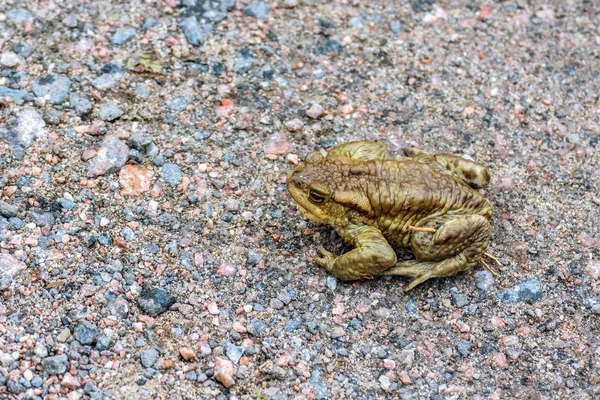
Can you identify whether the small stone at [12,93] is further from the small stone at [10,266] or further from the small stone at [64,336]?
the small stone at [64,336]

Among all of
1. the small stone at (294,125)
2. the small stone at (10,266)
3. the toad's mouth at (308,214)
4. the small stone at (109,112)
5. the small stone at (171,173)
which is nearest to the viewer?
the small stone at (10,266)

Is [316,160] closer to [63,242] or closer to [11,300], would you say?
[63,242]

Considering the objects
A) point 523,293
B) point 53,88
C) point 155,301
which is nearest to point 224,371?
point 155,301

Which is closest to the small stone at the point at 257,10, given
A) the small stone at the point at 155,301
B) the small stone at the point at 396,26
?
the small stone at the point at 396,26

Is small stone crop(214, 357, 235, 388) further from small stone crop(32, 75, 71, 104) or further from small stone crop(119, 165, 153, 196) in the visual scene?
small stone crop(32, 75, 71, 104)

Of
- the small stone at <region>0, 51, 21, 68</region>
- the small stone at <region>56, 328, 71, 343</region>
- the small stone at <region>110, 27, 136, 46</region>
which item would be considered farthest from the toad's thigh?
the small stone at <region>0, 51, 21, 68</region>

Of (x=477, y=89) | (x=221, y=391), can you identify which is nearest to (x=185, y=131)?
(x=221, y=391)

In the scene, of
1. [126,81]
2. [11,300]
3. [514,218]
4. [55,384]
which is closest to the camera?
[55,384]
